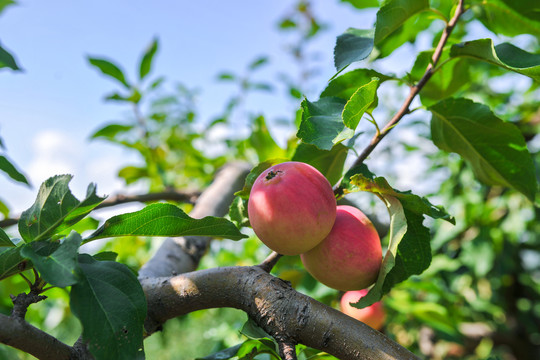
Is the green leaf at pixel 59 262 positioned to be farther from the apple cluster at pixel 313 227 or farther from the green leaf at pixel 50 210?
the apple cluster at pixel 313 227

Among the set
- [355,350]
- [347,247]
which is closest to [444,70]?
[347,247]

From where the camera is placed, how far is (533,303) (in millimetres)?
2410

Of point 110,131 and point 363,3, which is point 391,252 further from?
point 110,131

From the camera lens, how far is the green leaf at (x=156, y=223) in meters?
0.65

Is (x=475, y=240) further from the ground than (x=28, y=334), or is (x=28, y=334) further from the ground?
(x=28, y=334)

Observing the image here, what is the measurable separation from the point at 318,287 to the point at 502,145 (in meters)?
0.77

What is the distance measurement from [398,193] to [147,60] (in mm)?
1572

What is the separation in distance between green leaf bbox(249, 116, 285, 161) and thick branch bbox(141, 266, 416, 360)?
1.98 ft

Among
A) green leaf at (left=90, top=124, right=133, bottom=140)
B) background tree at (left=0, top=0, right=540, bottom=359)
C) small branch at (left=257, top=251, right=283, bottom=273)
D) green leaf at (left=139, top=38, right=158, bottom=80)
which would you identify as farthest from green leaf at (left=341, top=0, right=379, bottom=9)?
green leaf at (left=90, top=124, right=133, bottom=140)

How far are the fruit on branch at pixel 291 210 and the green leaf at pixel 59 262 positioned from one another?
26 centimetres

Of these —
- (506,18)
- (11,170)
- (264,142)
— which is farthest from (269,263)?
(506,18)

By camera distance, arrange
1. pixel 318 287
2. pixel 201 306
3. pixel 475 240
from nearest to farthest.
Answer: pixel 201 306, pixel 318 287, pixel 475 240

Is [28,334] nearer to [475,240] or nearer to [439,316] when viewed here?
[439,316]

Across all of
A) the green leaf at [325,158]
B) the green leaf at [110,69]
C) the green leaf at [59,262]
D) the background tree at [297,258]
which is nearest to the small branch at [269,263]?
the background tree at [297,258]
